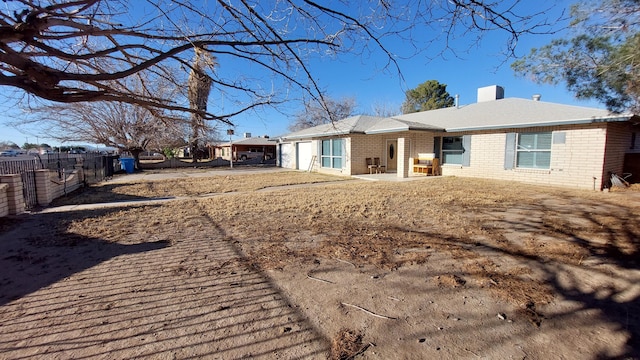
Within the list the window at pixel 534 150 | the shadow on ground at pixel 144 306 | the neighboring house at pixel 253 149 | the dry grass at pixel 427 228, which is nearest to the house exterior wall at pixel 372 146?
the window at pixel 534 150

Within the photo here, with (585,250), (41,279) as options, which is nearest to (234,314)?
(41,279)

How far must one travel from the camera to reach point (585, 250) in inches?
158

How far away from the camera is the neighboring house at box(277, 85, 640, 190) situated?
9836 millimetres

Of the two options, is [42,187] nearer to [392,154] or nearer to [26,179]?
[26,179]

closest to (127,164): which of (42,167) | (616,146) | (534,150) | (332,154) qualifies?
(42,167)

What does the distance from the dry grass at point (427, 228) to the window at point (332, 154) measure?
25.7 feet

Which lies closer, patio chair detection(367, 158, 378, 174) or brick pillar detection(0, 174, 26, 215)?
brick pillar detection(0, 174, 26, 215)

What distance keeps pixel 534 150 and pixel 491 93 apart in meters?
6.91


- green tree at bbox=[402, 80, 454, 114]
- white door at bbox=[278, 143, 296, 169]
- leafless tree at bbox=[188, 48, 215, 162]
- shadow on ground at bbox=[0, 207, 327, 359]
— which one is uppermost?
green tree at bbox=[402, 80, 454, 114]

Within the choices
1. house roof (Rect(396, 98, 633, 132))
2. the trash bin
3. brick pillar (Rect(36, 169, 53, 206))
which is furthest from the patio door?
the trash bin

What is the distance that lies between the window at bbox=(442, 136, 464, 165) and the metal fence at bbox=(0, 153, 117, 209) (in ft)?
53.3

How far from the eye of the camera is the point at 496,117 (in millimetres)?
12758

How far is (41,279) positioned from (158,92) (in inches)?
107

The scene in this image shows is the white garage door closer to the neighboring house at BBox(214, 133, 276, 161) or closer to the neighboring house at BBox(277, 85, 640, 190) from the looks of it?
the neighboring house at BBox(277, 85, 640, 190)
